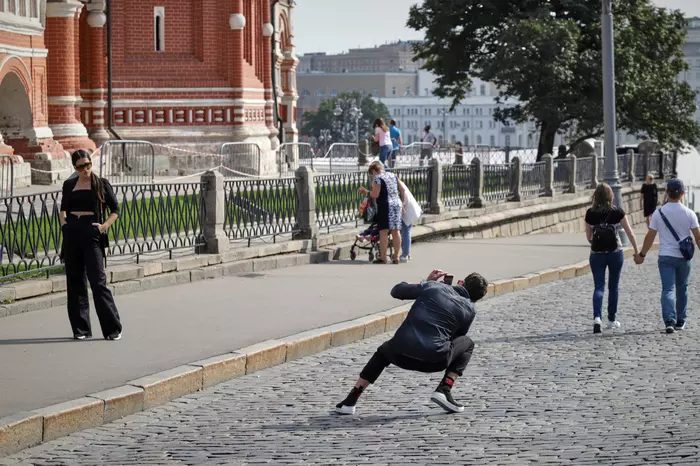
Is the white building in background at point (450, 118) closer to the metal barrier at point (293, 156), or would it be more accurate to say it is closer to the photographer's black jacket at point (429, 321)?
the metal barrier at point (293, 156)

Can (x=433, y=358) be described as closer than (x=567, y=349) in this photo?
Yes

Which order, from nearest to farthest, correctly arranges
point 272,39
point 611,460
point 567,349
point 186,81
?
point 611,460 < point 567,349 < point 186,81 < point 272,39

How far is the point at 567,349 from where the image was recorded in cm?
1177

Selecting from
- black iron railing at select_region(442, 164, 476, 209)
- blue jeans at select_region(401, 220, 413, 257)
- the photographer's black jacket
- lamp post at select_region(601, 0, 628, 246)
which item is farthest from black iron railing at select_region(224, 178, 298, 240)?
the photographer's black jacket

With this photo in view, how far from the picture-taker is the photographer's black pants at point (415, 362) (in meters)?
8.67

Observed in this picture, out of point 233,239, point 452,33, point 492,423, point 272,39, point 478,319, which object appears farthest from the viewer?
point 452,33

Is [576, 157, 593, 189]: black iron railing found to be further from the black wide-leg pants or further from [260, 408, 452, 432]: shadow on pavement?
[260, 408, 452, 432]: shadow on pavement

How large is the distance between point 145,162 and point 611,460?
87.9 ft

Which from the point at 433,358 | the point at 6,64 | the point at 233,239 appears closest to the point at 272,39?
the point at 6,64

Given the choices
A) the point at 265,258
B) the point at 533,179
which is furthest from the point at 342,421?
the point at 533,179

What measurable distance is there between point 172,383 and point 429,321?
2133mm

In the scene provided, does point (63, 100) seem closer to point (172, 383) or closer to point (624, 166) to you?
point (624, 166)

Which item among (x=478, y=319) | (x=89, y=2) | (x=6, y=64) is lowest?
(x=478, y=319)

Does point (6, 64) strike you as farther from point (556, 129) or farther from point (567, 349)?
point (556, 129)
